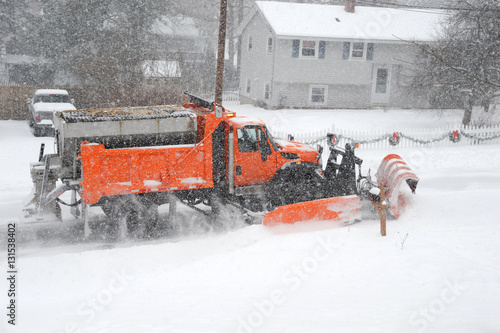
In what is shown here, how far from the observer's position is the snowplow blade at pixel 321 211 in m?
9.32

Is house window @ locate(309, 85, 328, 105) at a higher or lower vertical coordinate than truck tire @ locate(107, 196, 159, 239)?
higher

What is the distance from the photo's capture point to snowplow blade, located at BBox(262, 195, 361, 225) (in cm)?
932

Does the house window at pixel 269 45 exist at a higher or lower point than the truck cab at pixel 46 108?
higher

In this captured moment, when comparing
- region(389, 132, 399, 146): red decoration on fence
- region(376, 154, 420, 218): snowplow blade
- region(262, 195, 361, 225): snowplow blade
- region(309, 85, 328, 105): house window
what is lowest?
region(262, 195, 361, 225): snowplow blade

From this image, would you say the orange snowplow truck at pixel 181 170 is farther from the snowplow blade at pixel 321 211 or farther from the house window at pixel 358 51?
the house window at pixel 358 51

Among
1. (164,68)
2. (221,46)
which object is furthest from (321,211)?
(164,68)

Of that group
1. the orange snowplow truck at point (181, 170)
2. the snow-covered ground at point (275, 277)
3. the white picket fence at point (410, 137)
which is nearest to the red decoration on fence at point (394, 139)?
the white picket fence at point (410, 137)

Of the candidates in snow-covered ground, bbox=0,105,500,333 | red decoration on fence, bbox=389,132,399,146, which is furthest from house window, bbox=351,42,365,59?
snow-covered ground, bbox=0,105,500,333

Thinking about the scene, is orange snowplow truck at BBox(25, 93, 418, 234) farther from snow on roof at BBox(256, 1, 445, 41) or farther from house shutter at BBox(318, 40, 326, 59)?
house shutter at BBox(318, 40, 326, 59)

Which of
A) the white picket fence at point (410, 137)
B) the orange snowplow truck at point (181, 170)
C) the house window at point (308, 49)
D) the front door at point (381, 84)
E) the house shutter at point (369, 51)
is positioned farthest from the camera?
the front door at point (381, 84)

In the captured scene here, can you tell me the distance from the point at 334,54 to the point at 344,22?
6.72ft

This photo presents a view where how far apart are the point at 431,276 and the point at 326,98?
22.3m

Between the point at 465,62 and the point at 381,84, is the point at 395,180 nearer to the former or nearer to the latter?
the point at 465,62

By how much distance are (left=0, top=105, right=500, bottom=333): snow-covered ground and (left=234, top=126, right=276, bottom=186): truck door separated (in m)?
1.11
